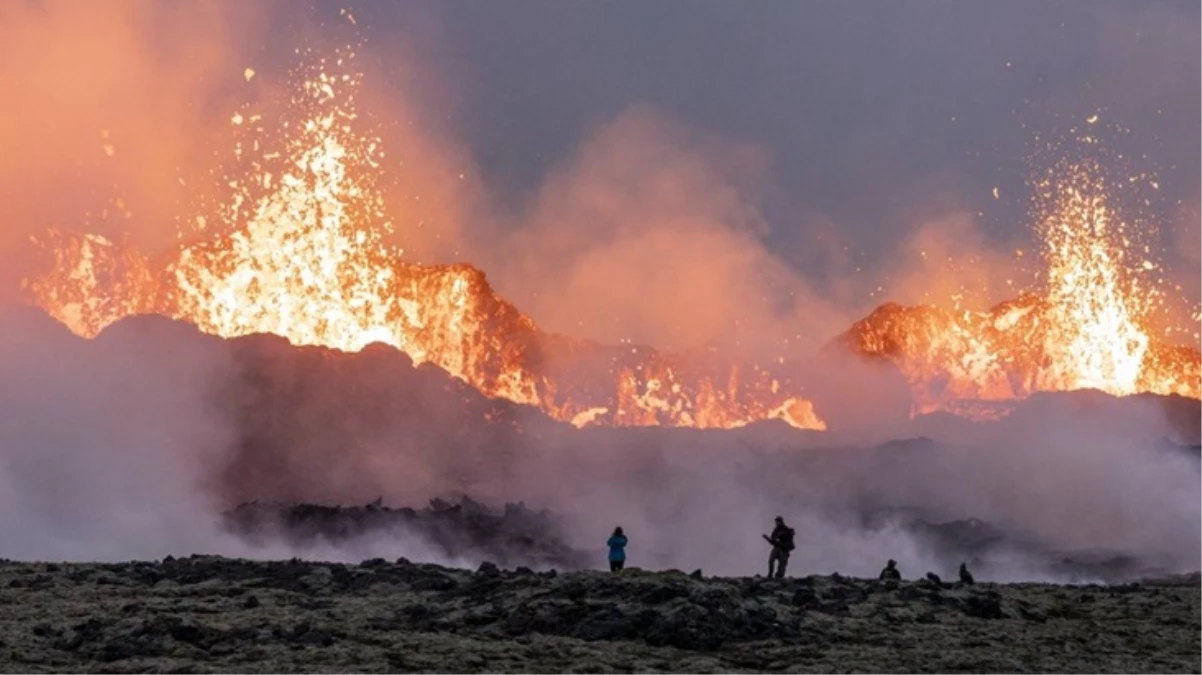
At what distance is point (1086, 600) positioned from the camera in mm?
39719

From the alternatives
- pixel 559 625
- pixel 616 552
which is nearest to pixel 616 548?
pixel 616 552

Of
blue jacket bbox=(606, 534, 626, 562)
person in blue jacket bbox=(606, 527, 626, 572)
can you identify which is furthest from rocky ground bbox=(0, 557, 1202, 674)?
blue jacket bbox=(606, 534, 626, 562)

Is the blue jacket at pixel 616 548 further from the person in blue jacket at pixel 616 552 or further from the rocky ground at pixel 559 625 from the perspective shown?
the rocky ground at pixel 559 625

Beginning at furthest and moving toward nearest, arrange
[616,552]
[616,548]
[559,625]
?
1. [616,548]
2. [616,552]
3. [559,625]

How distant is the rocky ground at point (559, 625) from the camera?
28.8 metres

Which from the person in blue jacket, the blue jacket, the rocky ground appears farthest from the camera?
the blue jacket

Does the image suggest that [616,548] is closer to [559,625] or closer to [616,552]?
[616,552]

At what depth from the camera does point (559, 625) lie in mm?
31844

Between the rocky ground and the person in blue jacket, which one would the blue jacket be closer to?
the person in blue jacket

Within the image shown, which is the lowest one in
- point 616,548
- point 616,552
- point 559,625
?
point 559,625

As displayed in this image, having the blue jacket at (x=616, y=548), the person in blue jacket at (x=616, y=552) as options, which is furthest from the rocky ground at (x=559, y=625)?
the blue jacket at (x=616, y=548)

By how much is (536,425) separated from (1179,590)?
418 ft

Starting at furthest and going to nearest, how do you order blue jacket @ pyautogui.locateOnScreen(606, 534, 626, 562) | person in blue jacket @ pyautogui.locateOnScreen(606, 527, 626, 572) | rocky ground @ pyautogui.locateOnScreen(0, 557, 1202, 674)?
blue jacket @ pyautogui.locateOnScreen(606, 534, 626, 562), person in blue jacket @ pyautogui.locateOnScreen(606, 527, 626, 572), rocky ground @ pyautogui.locateOnScreen(0, 557, 1202, 674)

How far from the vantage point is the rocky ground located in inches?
1133
